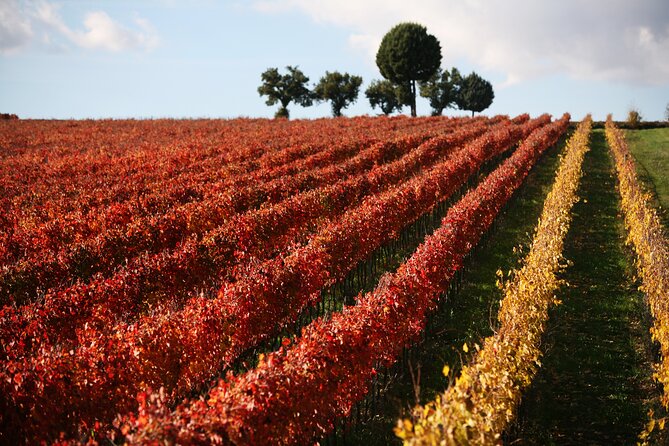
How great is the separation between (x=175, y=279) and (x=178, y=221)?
5.22 meters

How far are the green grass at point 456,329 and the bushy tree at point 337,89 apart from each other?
67727 millimetres

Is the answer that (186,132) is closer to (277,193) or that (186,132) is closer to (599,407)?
(277,193)

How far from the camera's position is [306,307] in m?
16.6

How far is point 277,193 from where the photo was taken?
26281 mm

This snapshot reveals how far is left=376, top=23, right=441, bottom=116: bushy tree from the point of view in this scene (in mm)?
82688

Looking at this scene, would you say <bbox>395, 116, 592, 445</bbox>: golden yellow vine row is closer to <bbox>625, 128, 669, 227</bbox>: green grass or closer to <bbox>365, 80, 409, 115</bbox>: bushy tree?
<bbox>625, 128, 669, 227</bbox>: green grass

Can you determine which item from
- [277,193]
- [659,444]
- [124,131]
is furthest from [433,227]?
[124,131]

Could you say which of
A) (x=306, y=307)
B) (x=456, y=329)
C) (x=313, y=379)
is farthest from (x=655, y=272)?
(x=313, y=379)

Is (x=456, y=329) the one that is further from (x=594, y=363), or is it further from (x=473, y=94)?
(x=473, y=94)

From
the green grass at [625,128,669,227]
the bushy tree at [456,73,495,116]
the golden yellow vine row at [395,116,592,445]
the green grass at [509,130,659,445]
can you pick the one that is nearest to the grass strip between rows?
the golden yellow vine row at [395,116,592,445]

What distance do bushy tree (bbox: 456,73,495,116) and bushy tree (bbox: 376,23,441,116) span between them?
26821 millimetres

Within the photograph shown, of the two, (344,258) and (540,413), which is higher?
(344,258)

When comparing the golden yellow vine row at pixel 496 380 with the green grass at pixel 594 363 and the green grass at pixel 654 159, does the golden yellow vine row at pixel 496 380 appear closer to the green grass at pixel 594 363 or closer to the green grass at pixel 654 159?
the green grass at pixel 594 363

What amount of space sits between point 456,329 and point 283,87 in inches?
3173
